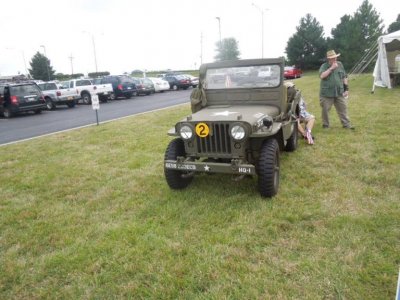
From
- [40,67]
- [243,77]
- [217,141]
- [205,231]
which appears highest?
[40,67]

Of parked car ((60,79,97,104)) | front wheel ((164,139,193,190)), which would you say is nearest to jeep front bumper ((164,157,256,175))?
front wheel ((164,139,193,190))

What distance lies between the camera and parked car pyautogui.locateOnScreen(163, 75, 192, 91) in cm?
2761

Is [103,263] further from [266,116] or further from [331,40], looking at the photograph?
[331,40]

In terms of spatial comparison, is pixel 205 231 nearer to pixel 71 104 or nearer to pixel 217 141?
pixel 217 141

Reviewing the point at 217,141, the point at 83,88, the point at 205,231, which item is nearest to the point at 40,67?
the point at 83,88

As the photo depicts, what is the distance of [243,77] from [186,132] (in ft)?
5.17

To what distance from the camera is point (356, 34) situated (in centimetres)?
3869

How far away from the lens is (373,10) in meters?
42.3

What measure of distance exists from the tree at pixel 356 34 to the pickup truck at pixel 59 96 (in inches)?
1208

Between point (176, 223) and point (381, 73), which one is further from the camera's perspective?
point (381, 73)

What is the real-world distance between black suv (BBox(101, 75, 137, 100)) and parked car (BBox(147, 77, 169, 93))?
340 centimetres

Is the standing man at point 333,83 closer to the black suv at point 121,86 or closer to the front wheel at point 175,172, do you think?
the front wheel at point 175,172

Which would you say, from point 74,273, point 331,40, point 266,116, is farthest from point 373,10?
point 74,273

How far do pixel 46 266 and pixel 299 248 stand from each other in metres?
2.39
